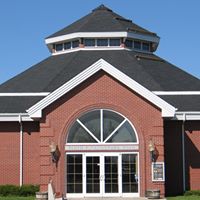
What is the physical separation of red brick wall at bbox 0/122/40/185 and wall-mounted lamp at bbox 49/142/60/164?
3088 mm

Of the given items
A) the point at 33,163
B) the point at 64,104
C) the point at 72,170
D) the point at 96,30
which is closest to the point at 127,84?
the point at 64,104

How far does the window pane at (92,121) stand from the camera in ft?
83.2

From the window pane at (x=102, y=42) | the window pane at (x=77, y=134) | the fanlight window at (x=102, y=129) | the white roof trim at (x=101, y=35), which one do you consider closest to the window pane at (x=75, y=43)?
the white roof trim at (x=101, y=35)

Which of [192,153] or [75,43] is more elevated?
[75,43]

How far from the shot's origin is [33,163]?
27.9 m

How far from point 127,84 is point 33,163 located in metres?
6.87

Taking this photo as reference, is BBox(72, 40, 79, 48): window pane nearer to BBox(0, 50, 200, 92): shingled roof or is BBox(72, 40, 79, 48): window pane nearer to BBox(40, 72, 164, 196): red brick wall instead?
BBox(0, 50, 200, 92): shingled roof

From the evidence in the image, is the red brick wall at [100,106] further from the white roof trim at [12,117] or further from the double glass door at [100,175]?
the white roof trim at [12,117]

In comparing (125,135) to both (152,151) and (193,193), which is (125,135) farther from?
Answer: (193,193)

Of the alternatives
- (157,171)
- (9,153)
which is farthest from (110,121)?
(9,153)

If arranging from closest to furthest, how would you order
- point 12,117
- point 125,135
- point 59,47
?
point 125,135
point 12,117
point 59,47

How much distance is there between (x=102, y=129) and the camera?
2533 centimetres

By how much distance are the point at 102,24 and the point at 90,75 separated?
38.1ft

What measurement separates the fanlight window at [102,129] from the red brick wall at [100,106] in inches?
11.3
